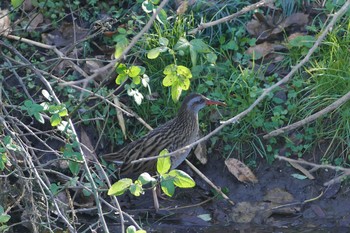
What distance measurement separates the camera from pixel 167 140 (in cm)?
801

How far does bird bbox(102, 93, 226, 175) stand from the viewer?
790 cm

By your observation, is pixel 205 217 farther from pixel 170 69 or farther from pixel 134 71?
pixel 170 69

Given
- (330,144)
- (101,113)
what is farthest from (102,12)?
(330,144)

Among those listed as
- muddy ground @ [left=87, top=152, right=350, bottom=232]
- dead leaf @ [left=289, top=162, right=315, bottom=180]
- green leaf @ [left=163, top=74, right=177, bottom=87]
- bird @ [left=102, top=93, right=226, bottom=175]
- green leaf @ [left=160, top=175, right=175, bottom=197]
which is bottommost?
muddy ground @ [left=87, top=152, right=350, bottom=232]

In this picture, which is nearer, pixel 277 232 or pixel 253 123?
pixel 277 232

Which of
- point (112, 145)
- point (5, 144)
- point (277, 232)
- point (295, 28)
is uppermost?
point (5, 144)

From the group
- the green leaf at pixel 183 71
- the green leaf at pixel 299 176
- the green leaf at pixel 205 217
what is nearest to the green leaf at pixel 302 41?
the green leaf at pixel 299 176

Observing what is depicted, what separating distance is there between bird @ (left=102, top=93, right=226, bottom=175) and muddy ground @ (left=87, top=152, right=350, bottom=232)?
39 centimetres

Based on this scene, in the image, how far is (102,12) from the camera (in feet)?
31.1

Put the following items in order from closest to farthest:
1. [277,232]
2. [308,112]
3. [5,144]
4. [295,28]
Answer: [5,144] < [277,232] < [308,112] < [295,28]

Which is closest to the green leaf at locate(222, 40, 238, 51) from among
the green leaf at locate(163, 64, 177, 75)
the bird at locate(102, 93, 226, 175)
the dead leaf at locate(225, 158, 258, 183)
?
the bird at locate(102, 93, 226, 175)

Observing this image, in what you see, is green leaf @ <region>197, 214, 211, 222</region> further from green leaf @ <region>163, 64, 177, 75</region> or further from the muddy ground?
green leaf @ <region>163, 64, 177, 75</region>

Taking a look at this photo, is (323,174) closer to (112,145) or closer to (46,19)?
(112,145)

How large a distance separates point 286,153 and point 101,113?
182 centimetres
